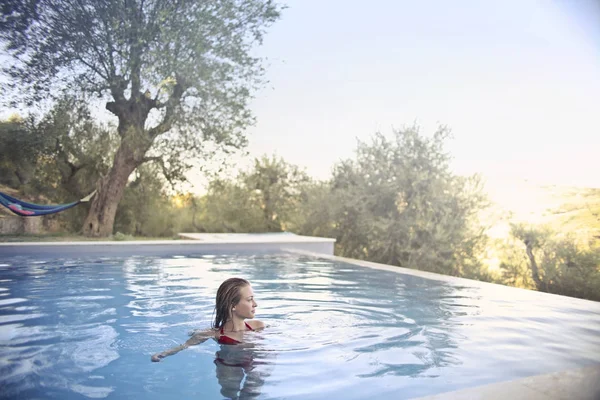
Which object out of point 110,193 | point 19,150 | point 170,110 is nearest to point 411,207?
point 170,110

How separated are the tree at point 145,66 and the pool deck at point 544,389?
25.7 ft

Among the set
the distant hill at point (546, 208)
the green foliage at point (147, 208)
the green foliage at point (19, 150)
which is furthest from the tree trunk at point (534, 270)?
the green foliage at point (19, 150)

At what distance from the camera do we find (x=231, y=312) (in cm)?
315

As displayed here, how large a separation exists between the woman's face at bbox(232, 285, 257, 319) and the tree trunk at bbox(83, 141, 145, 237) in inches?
297

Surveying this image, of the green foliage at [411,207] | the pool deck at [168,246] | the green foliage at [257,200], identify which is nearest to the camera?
the pool deck at [168,246]

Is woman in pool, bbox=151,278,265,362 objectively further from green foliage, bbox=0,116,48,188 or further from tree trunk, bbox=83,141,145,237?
tree trunk, bbox=83,141,145,237

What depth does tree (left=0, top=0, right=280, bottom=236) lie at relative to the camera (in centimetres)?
830

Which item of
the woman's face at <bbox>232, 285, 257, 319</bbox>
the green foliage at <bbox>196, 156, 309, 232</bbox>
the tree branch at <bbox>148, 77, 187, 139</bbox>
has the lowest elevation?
the woman's face at <bbox>232, 285, 257, 319</bbox>

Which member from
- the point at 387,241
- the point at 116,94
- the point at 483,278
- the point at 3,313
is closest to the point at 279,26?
the point at 116,94

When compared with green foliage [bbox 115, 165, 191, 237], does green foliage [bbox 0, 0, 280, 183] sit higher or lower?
higher

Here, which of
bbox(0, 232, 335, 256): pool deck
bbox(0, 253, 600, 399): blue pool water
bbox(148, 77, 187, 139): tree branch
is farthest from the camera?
bbox(148, 77, 187, 139): tree branch

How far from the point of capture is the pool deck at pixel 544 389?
2.28 metres

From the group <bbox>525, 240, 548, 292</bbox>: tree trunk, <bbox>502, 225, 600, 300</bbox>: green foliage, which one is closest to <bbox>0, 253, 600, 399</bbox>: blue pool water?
<bbox>502, 225, 600, 300</bbox>: green foliage

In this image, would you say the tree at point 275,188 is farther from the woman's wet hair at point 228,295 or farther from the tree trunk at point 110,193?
the woman's wet hair at point 228,295
